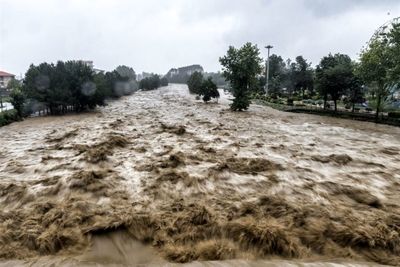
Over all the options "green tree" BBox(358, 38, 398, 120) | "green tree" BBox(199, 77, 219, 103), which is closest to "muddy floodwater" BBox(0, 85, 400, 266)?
"green tree" BBox(358, 38, 398, 120)

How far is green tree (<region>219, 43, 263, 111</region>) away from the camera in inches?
1391

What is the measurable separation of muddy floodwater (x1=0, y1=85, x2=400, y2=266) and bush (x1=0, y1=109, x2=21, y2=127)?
42.9 ft

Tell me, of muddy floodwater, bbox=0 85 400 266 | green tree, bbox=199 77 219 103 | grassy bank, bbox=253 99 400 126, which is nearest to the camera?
muddy floodwater, bbox=0 85 400 266

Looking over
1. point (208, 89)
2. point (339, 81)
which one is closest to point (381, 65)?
point (339, 81)

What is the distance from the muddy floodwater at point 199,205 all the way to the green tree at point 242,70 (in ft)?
72.6

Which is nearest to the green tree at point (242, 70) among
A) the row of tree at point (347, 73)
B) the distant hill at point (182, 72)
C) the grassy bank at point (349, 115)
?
the row of tree at point (347, 73)

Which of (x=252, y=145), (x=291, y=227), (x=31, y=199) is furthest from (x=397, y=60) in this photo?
(x=31, y=199)

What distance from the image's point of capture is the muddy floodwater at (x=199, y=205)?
5887 mm

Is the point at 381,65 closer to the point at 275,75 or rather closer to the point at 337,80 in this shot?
the point at 337,80

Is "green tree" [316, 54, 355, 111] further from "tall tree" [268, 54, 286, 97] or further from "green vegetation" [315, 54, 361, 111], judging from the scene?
"tall tree" [268, 54, 286, 97]

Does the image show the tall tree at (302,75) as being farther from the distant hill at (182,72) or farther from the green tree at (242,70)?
the distant hill at (182,72)

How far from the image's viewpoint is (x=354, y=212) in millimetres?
7605

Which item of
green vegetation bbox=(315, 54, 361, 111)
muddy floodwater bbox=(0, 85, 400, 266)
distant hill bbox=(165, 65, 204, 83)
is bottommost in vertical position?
muddy floodwater bbox=(0, 85, 400, 266)

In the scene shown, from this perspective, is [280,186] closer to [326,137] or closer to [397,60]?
[326,137]
